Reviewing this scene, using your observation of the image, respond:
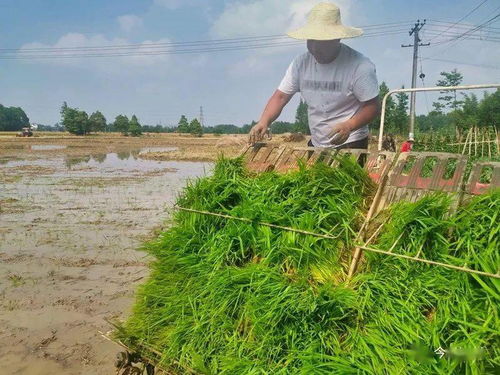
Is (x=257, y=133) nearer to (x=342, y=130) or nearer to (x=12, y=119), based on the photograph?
(x=342, y=130)

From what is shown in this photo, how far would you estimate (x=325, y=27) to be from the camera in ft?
11.3

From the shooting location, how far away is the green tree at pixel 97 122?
8292 centimetres

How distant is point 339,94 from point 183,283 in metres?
1.90

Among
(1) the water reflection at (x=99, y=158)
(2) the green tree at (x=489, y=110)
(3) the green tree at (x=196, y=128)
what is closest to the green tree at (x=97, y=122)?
(3) the green tree at (x=196, y=128)

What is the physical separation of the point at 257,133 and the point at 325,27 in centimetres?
92

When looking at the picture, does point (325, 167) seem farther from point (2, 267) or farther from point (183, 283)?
point (2, 267)

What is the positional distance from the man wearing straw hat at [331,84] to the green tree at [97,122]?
8323cm

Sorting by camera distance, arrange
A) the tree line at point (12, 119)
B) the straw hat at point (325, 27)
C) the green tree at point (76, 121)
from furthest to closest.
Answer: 1. the tree line at point (12, 119)
2. the green tree at point (76, 121)
3. the straw hat at point (325, 27)

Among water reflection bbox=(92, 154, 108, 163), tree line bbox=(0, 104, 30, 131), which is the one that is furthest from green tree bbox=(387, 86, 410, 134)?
tree line bbox=(0, 104, 30, 131)

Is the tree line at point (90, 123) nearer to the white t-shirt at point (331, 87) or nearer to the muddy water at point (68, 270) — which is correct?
the muddy water at point (68, 270)

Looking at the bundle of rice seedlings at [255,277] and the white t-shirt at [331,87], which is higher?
the white t-shirt at [331,87]

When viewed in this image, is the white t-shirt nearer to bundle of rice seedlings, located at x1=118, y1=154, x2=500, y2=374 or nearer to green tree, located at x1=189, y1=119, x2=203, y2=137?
bundle of rice seedlings, located at x1=118, y1=154, x2=500, y2=374

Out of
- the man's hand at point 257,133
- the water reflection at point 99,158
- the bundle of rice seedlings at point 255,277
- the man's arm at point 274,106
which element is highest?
the man's arm at point 274,106

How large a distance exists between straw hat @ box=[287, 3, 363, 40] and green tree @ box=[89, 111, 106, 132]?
83423 millimetres
